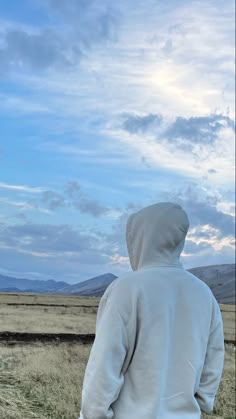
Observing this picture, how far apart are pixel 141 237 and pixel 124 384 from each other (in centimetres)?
65

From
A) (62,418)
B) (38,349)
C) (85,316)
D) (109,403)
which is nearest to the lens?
(109,403)

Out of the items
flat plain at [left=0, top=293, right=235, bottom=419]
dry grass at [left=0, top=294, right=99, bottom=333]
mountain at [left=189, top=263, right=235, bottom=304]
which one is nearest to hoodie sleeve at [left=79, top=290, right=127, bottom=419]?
flat plain at [left=0, top=293, right=235, bottom=419]

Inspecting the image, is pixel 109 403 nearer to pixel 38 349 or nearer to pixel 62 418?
pixel 62 418

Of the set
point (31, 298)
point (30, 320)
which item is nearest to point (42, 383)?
point (30, 320)

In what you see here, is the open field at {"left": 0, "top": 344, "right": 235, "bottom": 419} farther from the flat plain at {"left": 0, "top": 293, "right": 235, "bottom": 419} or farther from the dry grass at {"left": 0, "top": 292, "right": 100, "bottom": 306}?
the dry grass at {"left": 0, "top": 292, "right": 100, "bottom": 306}

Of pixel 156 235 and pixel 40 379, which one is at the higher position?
pixel 156 235

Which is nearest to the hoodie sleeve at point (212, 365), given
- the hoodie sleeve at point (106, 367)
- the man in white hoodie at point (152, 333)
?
the man in white hoodie at point (152, 333)

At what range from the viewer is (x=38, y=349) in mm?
8016

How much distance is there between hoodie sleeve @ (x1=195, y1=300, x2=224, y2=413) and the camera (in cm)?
279

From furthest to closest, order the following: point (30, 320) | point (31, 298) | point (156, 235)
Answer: point (31, 298) → point (30, 320) → point (156, 235)

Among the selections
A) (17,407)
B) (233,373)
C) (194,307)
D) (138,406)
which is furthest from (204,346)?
(233,373)

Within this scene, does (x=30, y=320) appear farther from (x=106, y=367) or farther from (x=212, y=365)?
(x=106, y=367)

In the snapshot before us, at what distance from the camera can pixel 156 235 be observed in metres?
2.67

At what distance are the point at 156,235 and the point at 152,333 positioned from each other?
447 mm
